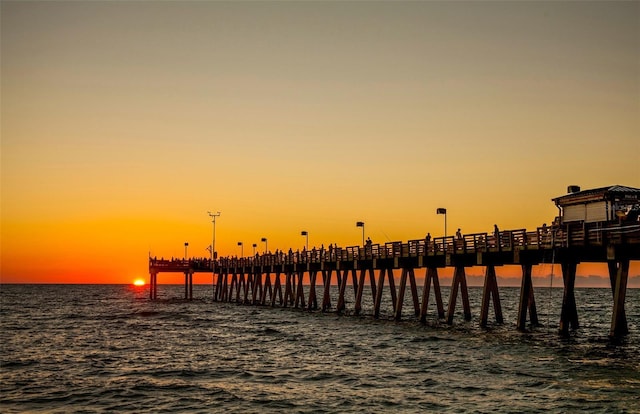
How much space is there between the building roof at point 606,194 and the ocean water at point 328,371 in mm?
6794

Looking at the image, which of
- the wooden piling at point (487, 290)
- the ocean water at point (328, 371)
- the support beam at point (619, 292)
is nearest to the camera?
the ocean water at point (328, 371)

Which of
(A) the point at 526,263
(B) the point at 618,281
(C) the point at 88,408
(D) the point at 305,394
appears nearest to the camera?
(C) the point at 88,408

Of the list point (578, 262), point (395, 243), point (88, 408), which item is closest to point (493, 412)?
point (88, 408)

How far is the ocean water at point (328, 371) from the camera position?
1991 cm

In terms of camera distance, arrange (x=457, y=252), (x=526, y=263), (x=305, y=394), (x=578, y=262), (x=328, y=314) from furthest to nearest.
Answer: (x=328, y=314) → (x=457, y=252) → (x=526, y=263) → (x=578, y=262) → (x=305, y=394)

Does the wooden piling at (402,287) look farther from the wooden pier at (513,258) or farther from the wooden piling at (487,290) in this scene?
the wooden piling at (487,290)

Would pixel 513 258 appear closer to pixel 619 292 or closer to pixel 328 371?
pixel 619 292

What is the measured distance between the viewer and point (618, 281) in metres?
29.0

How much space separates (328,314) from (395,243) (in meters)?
14.0

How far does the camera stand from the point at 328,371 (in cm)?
2558

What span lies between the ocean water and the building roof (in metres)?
6.79

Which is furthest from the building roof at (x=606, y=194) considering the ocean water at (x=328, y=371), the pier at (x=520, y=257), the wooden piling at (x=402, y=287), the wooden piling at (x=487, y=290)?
the wooden piling at (x=402, y=287)

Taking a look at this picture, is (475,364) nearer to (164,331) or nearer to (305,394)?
(305,394)

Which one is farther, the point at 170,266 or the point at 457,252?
the point at 170,266
